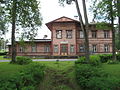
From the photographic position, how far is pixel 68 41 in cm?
2853

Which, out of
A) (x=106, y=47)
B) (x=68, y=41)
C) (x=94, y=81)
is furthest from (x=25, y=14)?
(x=106, y=47)

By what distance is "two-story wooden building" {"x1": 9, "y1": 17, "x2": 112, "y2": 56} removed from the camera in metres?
28.6

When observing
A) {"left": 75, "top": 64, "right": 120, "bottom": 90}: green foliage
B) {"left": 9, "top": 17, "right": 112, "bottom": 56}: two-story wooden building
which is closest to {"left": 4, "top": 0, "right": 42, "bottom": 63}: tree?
{"left": 75, "top": 64, "right": 120, "bottom": 90}: green foliage

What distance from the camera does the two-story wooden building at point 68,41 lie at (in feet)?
93.7

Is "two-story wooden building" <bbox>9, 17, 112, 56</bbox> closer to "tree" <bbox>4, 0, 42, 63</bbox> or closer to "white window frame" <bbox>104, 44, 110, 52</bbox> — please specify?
"white window frame" <bbox>104, 44, 110, 52</bbox>

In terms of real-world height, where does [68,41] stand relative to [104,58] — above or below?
above

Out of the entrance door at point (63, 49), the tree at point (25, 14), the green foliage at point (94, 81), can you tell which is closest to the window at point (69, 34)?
the entrance door at point (63, 49)

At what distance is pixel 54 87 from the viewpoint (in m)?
7.98

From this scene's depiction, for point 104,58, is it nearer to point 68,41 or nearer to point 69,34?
point 68,41

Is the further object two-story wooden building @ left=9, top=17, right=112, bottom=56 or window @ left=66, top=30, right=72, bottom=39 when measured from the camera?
window @ left=66, top=30, right=72, bottom=39

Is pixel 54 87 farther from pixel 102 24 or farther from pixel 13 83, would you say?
pixel 102 24

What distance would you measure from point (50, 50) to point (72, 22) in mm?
8971

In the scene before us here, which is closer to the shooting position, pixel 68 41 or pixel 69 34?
pixel 68 41

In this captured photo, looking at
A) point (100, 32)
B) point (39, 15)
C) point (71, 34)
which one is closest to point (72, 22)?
point (71, 34)
